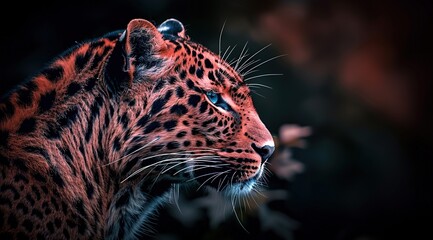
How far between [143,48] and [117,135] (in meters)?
0.48

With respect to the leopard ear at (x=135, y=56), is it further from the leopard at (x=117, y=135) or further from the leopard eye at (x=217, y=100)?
the leopard eye at (x=217, y=100)

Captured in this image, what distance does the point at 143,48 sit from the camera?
3.29m

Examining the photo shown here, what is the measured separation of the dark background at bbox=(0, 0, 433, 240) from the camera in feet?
15.5

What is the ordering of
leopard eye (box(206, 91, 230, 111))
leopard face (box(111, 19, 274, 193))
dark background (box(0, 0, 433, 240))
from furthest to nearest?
1. dark background (box(0, 0, 433, 240))
2. leopard eye (box(206, 91, 230, 111))
3. leopard face (box(111, 19, 274, 193))

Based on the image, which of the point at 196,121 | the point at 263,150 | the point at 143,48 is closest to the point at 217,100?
the point at 196,121

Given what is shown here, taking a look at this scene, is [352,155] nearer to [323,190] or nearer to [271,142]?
[323,190]

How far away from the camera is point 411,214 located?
5.12 meters

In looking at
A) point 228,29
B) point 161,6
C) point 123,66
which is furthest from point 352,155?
point 123,66

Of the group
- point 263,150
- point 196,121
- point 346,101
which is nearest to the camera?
point 196,121

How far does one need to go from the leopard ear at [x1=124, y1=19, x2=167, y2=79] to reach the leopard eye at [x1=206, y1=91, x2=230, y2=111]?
0.32m

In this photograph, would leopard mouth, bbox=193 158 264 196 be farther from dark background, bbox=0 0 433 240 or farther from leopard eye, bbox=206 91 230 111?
dark background, bbox=0 0 433 240

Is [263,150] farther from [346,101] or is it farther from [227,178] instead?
[346,101]

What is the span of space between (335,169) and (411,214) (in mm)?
752

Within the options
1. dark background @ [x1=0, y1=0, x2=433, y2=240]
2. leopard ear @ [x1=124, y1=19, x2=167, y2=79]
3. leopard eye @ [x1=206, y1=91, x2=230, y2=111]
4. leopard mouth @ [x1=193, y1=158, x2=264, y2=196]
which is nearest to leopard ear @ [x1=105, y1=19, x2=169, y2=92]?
leopard ear @ [x1=124, y1=19, x2=167, y2=79]
